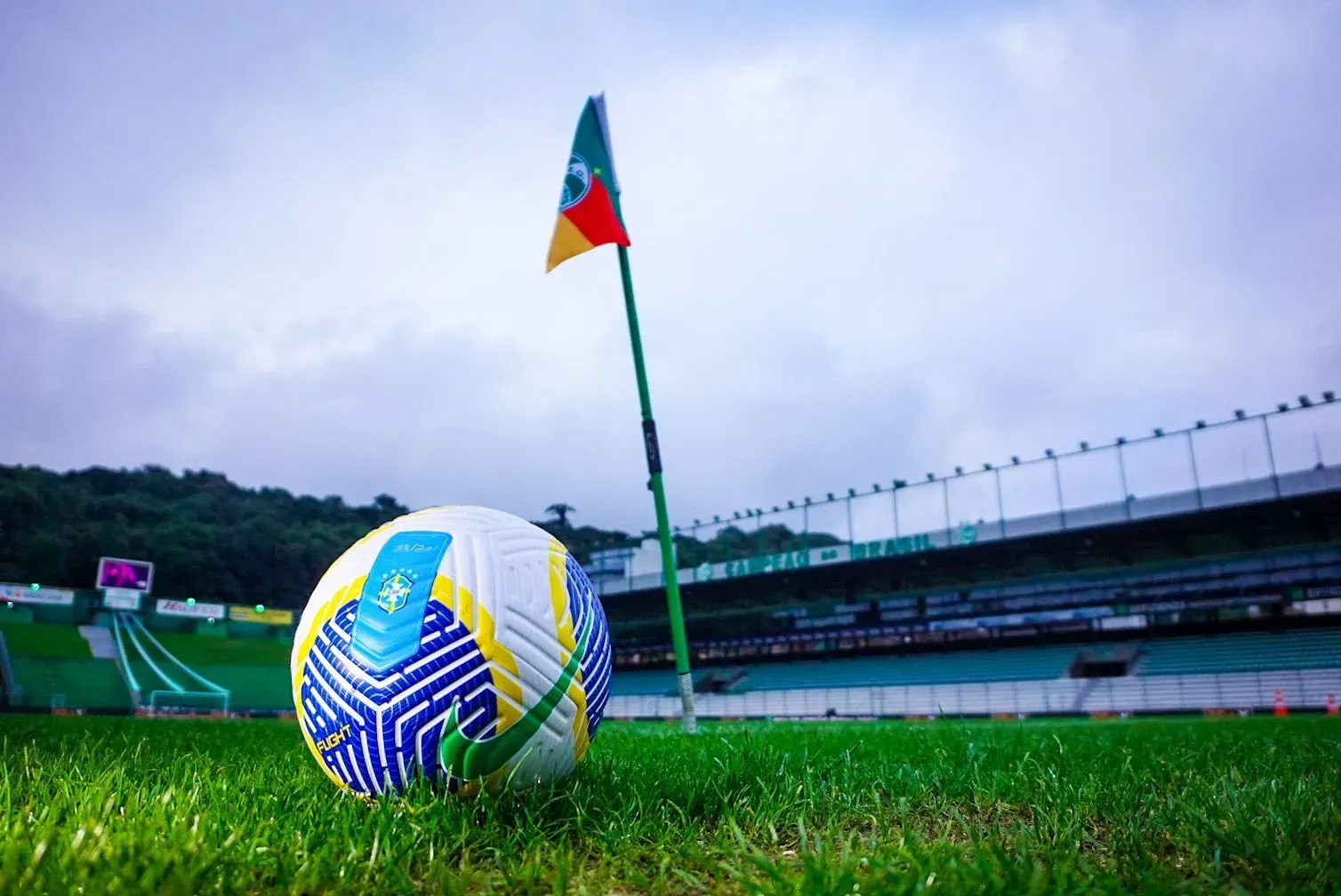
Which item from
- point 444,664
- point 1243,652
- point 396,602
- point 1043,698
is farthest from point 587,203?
point 1243,652

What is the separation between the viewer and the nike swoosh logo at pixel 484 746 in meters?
2.67

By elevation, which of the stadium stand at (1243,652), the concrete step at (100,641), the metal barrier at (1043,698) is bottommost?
the metal barrier at (1043,698)

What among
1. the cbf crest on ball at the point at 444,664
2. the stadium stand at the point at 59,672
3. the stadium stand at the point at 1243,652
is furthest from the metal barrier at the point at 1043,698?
the cbf crest on ball at the point at 444,664

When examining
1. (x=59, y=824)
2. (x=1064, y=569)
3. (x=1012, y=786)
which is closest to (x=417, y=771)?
(x=59, y=824)

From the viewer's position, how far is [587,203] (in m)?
8.85

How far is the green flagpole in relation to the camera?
820cm

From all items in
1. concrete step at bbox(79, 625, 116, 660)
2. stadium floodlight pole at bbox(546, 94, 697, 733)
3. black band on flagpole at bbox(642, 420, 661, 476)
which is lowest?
concrete step at bbox(79, 625, 116, 660)

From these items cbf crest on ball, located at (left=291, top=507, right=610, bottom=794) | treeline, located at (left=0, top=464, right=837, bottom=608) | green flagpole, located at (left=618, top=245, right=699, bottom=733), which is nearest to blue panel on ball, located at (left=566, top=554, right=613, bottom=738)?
cbf crest on ball, located at (left=291, top=507, right=610, bottom=794)

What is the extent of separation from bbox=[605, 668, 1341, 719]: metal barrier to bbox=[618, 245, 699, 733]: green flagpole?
46.2 feet

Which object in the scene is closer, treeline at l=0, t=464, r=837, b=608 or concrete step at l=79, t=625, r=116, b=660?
concrete step at l=79, t=625, r=116, b=660

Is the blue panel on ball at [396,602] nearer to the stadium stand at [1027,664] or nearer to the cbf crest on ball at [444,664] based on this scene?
the cbf crest on ball at [444,664]

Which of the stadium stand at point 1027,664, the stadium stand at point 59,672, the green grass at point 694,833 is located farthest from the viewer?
the stadium stand at point 59,672

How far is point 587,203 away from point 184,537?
4969cm

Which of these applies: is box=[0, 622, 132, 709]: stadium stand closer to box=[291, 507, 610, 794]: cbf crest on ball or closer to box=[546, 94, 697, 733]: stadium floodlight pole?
box=[546, 94, 697, 733]: stadium floodlight pole
